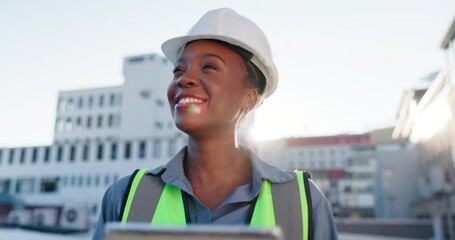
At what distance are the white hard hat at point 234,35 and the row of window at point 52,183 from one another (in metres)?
44.5

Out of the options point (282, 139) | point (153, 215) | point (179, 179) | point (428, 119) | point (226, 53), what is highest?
point (282, 139)

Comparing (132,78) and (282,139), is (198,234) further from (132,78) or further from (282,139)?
(282,139)

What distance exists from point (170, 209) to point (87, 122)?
175ft

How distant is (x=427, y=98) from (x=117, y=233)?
1224 inches

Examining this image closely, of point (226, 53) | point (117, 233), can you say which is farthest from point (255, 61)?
point (117, 233)

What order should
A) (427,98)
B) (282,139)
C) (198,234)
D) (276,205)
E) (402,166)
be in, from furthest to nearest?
(282,139) < (402,166) < (427,98) < (276,205) < (198,234)

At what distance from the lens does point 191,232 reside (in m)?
0.66

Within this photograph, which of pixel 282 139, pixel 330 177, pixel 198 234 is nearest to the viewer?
pixel 198 234

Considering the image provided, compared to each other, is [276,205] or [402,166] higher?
[402,166]

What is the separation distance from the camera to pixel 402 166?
3862 centimetres

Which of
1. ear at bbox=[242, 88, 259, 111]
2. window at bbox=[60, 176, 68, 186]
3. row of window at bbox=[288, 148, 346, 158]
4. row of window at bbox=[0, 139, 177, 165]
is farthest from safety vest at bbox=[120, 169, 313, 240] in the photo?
row of window at bbox=[288, 148, 346, 158]

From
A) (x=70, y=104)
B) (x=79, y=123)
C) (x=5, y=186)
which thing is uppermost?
(x=70, y=104)

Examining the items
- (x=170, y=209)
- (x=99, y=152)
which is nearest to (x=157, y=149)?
(x=99, y=152)

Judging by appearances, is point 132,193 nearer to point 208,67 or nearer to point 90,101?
point 208,67
